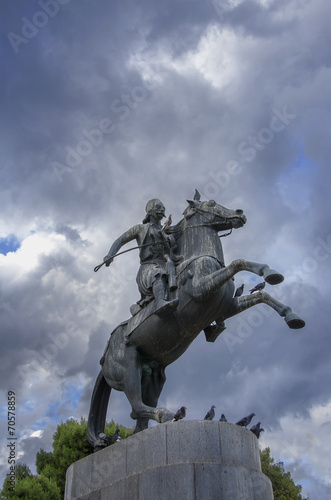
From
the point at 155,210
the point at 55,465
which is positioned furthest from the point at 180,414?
the point at 55,465

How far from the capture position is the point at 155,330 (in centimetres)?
Answer: 1105

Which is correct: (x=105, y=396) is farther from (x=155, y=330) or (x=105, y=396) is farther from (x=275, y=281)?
(x=275, y=281)

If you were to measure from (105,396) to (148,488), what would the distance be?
4318 mm

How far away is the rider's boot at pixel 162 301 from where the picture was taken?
10656 mm

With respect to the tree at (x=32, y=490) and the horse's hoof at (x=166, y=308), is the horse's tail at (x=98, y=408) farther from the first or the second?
the tree at (x=32, y=490)

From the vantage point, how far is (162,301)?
10773 mm

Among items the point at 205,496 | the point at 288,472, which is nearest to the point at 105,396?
the point at 205,496

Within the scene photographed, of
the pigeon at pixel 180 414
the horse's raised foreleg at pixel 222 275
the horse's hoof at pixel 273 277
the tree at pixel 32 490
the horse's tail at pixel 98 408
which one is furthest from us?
the tree at pixel 32 490

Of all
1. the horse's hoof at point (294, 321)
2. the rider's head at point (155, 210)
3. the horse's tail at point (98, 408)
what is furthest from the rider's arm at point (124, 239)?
the horse's hoof at point (294, 321)

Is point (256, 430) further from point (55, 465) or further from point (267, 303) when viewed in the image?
point (55, 465)

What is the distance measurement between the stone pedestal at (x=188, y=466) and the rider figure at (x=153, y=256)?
261 centimetres

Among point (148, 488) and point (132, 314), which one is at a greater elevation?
point (132, 314)

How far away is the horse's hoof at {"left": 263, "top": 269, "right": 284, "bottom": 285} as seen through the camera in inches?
389

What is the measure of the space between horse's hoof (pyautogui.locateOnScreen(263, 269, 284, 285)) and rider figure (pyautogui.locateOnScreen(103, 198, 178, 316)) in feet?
6.12
